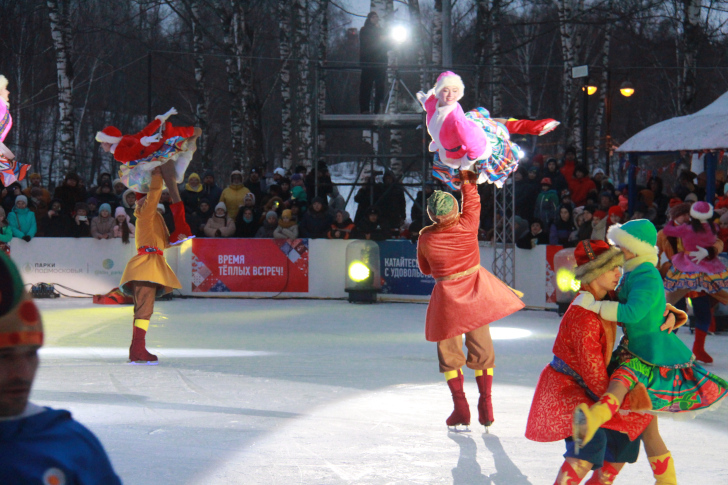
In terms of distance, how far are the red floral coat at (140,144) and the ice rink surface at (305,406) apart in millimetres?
1833

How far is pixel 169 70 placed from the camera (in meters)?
35.6

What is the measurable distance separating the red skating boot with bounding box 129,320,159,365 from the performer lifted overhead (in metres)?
3.26

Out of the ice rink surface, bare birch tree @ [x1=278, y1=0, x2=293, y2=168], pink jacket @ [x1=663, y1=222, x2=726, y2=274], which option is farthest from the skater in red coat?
bare birch tree @ [x1=278, y1=0, x2=293, y2=168]

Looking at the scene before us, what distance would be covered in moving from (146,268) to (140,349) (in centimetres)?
75

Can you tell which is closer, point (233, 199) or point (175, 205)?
point (175, 205)

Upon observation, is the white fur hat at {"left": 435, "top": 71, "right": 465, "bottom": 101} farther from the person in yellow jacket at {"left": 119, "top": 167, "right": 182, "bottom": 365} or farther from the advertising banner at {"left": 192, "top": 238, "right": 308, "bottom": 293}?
the advertising banner at {"left": 192, "top": 238, "right": 308, "bottom": 293}

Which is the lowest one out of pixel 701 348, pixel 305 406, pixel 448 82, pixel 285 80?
pixel 305 406

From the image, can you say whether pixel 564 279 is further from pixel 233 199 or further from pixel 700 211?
pixel 233 199

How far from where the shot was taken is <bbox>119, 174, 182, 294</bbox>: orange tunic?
7363 millimetres

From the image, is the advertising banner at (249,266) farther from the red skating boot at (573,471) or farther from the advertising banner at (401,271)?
the red skating boot at (573,471)

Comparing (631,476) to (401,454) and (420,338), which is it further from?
(420,338)

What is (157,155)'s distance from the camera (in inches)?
286

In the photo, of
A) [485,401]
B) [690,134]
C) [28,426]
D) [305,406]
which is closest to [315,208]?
[690,134]

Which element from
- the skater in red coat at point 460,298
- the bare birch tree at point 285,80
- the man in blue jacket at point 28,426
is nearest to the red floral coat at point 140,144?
the skater in red coat at point 460,298
